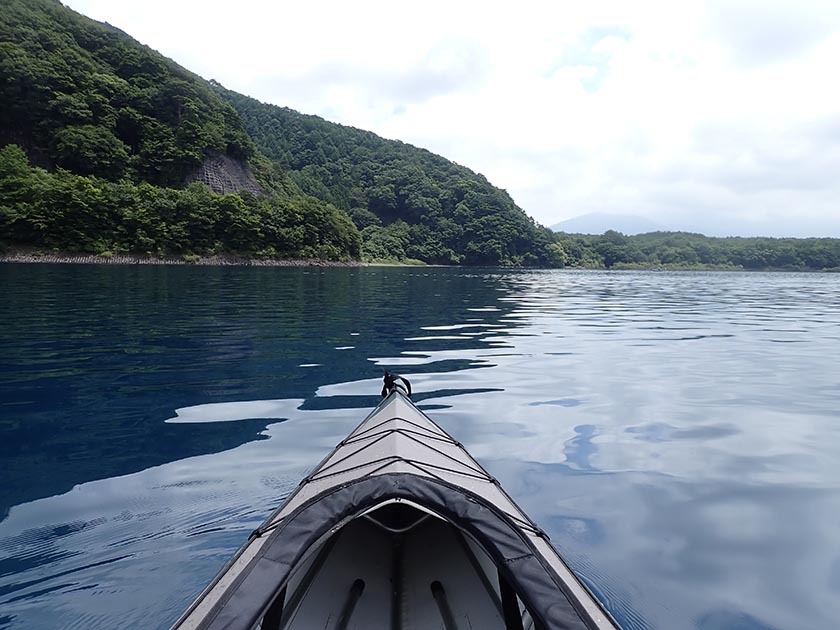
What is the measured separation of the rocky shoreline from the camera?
4953 centimetres

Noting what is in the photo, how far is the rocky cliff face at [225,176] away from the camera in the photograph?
83.1 metres

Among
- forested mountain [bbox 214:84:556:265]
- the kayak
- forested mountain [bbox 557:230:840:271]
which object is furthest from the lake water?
forested mountain [bbox 557:230:840:271]

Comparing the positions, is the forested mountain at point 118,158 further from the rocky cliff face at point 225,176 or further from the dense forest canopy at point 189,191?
the rocky cliff face at point 225,176

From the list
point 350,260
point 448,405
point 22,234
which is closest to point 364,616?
point 448,405

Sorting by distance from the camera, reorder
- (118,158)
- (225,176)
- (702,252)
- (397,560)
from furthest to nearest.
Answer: (702,252), (225,176), (118,158), (397,560)

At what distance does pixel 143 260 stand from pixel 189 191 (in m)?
17.7

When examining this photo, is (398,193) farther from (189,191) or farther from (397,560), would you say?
(397,560)

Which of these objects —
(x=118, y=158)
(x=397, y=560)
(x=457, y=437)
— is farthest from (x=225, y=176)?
(x=397, y=560)

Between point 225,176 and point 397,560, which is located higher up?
point 225,176

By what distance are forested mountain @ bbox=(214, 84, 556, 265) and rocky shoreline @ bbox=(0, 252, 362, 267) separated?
135ft

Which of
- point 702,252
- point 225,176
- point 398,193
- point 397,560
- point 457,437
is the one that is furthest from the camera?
point 398,193

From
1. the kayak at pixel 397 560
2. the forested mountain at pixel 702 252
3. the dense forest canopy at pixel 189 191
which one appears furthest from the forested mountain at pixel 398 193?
the kayak at pixel 397 560

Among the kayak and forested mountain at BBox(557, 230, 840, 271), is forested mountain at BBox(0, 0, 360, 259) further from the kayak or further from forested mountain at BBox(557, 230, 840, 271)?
forested mountain at BBox(557, 230, 840, 271)

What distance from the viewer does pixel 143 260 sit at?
58.5m
